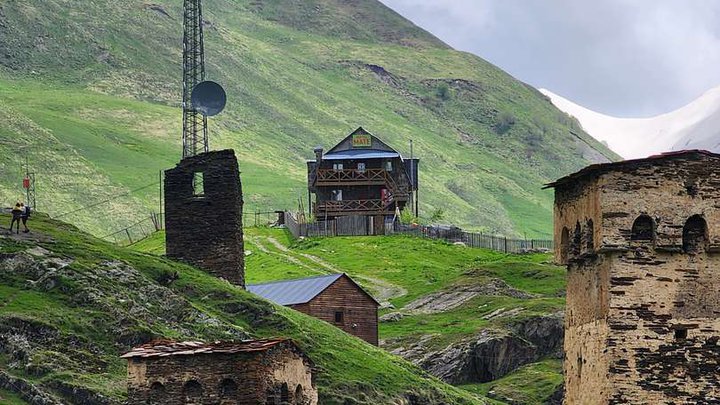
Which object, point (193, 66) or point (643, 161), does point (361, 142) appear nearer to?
point (193, 66)

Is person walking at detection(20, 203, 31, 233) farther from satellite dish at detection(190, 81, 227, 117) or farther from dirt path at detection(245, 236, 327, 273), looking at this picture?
dirt path at detection(245, 236, 327, 273)

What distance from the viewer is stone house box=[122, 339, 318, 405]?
61.6 metres

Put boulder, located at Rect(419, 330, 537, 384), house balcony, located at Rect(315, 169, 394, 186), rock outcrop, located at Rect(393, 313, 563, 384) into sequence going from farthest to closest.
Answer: house balcony, located at Rect(315, 169, 394, 186)
rock outcrop, located at Rect(393, 313, 563, 384)
boulder, located at Rect(419, 330, 537, 384)

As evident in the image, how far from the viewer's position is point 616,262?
40.5m

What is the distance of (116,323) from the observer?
84688mm

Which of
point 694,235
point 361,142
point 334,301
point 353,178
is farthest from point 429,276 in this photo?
point 694,235

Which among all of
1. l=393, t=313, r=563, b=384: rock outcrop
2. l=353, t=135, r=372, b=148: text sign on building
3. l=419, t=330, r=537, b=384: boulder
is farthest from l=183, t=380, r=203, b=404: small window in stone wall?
l=353, t=135, r=372, b=148: text sign on building

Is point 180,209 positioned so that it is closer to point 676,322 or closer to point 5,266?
point 5,266

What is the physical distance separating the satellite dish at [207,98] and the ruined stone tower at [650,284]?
112313 millimetres

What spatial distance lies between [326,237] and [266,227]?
1472 cm

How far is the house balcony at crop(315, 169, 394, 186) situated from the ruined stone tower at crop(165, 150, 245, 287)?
295 ft

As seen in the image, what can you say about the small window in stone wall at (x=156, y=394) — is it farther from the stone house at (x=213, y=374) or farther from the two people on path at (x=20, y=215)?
the two people on path at (x=20, y=215)

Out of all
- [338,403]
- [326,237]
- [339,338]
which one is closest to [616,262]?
[338,403]

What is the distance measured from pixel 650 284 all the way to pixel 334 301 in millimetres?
84831
